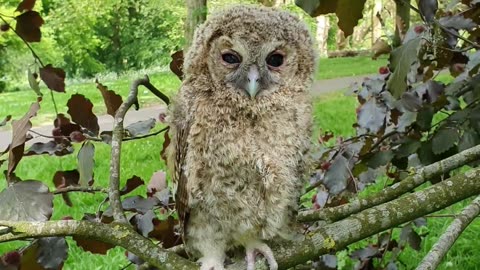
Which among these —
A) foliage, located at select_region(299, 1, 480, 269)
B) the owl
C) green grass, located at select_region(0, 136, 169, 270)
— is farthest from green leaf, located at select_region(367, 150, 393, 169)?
green grass, located at select_region(0, 136, 169, 270)

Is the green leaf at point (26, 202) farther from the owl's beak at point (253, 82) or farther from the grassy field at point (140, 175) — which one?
the grassy field at point (140, 175)

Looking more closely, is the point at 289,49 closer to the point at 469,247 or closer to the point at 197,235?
the point at 197,235

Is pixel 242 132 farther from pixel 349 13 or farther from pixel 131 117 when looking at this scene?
pixel 131 117

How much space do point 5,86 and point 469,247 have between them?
2002 cm

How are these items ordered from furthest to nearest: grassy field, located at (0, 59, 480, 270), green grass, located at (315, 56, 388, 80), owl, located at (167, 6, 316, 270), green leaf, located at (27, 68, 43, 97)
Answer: green grass, located at (315, 56, 388, 80), grassy field, located at (0, 59, 480, 270), green leaf, located at (27, 68, 43, 97), owl, located at (167, 6, 316, 270)

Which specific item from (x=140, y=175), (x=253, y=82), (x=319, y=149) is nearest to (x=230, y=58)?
(x=253, y=82)

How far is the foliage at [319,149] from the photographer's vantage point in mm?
1353

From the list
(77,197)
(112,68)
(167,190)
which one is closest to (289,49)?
(167,190)

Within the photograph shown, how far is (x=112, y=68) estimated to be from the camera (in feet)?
90.0

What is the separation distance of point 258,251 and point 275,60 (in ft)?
1.47

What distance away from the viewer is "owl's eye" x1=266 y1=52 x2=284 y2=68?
4.90 feet

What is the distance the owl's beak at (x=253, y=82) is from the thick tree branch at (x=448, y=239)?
0.53 meters

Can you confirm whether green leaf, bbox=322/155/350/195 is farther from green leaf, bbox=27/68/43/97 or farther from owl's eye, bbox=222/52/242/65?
green leaf, bbox=27/68/43/97

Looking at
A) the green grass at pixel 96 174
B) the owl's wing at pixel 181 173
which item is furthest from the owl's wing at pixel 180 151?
the green grass at pixel 96 174
